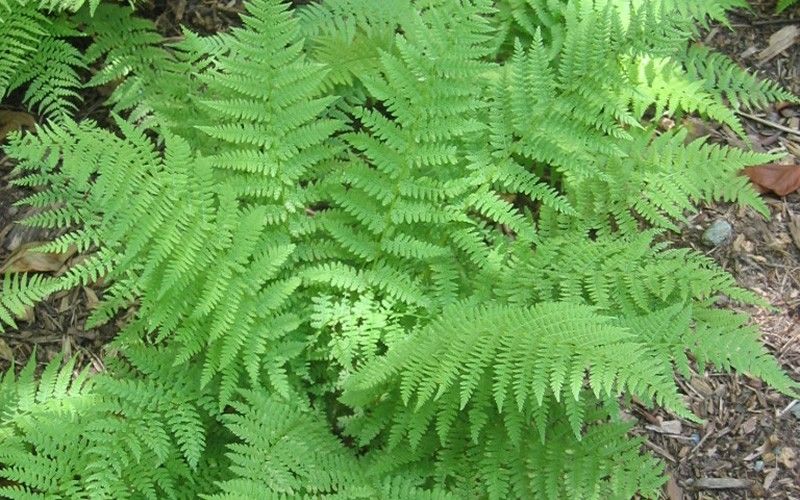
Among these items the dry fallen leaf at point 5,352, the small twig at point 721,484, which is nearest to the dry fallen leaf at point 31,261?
the dry fallen leaf at point 5,352

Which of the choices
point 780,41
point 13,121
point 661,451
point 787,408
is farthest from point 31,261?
point 780,41

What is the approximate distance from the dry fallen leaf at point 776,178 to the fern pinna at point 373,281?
2.60 ft

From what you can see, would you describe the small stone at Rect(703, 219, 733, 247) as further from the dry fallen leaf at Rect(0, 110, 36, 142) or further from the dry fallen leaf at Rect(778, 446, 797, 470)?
the dry fallen leaf at Rect(0, 110, 36, 142)

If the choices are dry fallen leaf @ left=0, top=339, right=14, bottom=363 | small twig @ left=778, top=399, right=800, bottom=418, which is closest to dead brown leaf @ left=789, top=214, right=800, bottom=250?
small twig @ left=778, top=399, right=800, bottom=418

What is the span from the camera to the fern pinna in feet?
9.72

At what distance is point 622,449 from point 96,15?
10.0 ft

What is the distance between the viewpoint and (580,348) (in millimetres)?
2662

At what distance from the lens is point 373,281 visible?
3.29 meters

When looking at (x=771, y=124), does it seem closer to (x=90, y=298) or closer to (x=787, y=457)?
(x=787, y=457)

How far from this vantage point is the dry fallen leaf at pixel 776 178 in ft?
13.9

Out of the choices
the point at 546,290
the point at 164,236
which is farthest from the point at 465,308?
the point at 164,236

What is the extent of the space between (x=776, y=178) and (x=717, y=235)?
1.53 feet

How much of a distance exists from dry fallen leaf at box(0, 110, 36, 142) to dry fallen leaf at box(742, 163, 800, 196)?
11.7ft

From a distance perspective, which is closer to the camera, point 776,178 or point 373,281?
point 373,281
